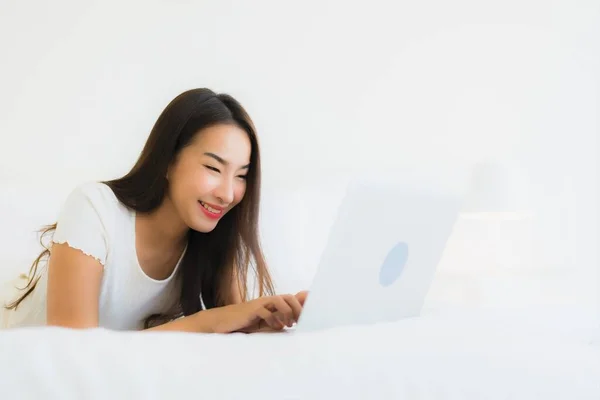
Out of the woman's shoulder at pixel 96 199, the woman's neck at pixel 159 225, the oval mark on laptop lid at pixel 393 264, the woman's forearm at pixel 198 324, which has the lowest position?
the woman's forearm at pixel 198 324

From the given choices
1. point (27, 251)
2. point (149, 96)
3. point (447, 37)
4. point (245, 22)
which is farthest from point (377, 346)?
point (447, 37)

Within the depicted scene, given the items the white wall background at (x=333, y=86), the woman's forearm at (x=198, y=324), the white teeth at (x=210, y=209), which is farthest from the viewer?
the white wall background at (x=333, y=86)

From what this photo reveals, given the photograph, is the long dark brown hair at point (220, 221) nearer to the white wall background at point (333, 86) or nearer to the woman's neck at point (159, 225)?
the woman's neck at point (159, 225)

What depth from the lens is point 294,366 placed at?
1.97ft

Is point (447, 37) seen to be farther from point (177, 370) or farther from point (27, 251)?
point (177, 370)

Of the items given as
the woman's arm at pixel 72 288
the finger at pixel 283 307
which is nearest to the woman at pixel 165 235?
the woman's arm at pixel 72 288

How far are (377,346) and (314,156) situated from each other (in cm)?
160

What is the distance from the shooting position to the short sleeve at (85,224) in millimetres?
1192

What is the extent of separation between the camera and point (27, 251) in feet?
5.01

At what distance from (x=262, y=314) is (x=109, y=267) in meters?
0.41

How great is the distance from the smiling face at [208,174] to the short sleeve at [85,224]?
161 mm

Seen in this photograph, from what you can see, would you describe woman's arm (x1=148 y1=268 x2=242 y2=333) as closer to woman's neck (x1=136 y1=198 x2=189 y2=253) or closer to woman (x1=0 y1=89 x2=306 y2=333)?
woman (x1=0 y1=89 x2=306 y2=333)

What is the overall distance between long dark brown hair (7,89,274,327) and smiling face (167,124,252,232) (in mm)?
27

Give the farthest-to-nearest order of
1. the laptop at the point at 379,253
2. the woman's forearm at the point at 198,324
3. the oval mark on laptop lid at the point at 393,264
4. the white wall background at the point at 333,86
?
the white wall background at the point at 333,86 → the woman's forearm at the point at 198,324 → the oval mark on laptop lid at the point at 393,264 → the laptop at the point at 379,253
